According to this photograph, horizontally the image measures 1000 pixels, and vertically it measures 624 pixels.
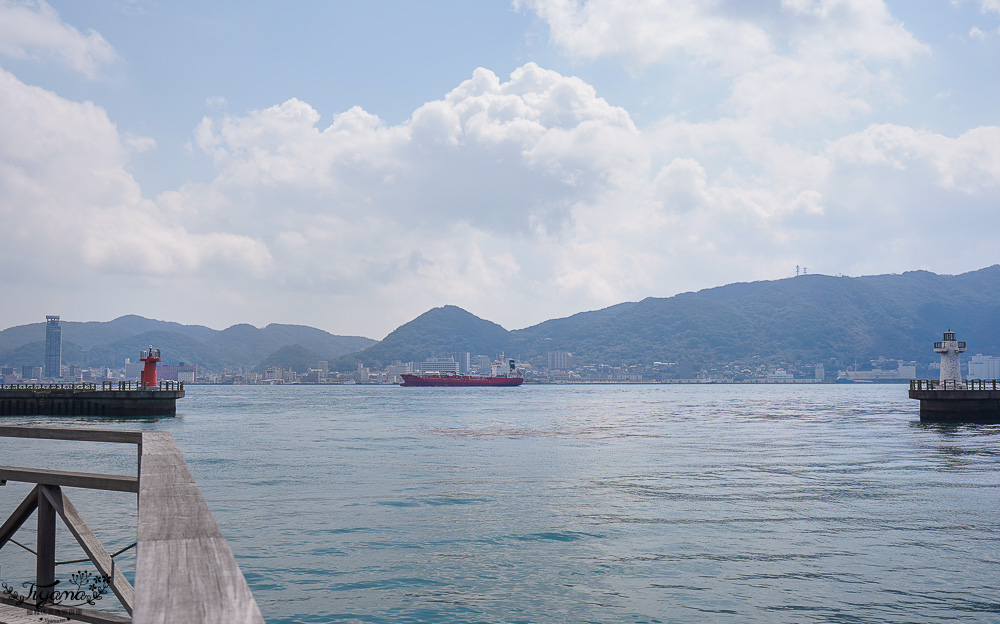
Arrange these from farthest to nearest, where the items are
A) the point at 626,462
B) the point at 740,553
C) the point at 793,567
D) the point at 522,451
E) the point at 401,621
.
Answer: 1. the point at 522,451
2. the point at 626,462
3. the point at 740,553
4. the point at 793,567
5. the point at 401,621

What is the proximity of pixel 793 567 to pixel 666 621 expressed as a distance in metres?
3.39

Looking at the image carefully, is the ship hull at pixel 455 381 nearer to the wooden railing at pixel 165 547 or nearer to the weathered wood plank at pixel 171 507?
the wooden railing at pixel 165 547

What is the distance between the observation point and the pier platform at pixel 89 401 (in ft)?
180

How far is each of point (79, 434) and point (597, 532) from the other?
9837 mm

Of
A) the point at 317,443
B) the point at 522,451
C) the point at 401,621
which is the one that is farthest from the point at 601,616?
the point at 317,443

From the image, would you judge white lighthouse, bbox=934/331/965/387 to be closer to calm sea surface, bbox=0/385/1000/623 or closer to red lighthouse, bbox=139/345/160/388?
calm sea surface, bbox=0/385/1000/623

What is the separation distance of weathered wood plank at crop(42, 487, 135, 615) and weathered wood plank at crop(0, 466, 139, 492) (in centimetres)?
15

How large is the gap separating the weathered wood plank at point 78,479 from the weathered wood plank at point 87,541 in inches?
5.8

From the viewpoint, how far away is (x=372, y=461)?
86.3 ft

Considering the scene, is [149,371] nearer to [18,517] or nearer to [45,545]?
[18,517]

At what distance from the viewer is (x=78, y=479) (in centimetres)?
546

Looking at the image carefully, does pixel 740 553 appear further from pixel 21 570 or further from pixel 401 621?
pixel 21 570

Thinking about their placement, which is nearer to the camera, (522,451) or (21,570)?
(21,570)

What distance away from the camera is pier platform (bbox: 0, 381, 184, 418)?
180 ft
